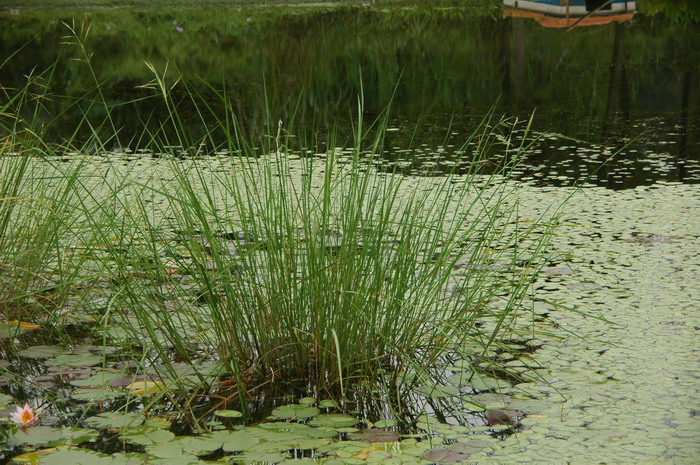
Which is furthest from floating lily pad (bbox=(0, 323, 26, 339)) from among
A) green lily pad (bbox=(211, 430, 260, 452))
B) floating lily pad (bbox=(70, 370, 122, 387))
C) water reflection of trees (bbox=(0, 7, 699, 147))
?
water reflection of trees (bbox=(0, 7, 699, 147))

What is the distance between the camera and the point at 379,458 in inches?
79.0

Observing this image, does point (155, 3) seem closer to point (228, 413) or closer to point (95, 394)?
point (95, 394)

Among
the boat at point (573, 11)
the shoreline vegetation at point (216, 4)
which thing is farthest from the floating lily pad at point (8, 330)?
the shoreline vegetation at point (216, 4)

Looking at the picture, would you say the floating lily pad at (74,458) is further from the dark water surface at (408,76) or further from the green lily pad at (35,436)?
the dark water surface at (408,76)

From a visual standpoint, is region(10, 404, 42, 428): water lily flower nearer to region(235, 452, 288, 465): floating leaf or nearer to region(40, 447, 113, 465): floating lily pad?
region(40, 447, 113, 465): floating lily pad

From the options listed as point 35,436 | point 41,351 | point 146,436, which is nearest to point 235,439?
point 146,436

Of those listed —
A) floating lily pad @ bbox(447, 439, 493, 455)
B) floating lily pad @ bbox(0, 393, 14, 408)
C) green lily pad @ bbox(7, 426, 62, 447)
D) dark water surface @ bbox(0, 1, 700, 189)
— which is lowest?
floating lily pad @ bbox(447, 439, 493, 455)

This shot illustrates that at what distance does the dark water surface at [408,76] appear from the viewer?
5.78m

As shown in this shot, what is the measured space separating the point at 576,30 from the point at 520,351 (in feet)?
35.4

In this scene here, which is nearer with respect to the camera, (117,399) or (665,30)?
(117,399)

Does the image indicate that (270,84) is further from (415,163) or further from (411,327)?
(411,327)

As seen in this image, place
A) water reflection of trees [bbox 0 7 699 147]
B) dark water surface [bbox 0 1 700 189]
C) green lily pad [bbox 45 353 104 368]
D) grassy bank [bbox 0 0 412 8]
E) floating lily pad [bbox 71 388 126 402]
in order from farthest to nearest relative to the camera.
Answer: grassy bank [bbox 0 0 412 8]
water reflection of trees [bbox 0 7 699 147]
dark water surface [bbox 0 1 700 189]
green lily pad [bbox 45 353 104 368]
floating lily pad [bbox 71 388 126 402]

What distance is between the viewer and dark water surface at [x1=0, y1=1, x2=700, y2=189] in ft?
19.0

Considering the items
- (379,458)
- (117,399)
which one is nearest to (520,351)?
(379,458)
